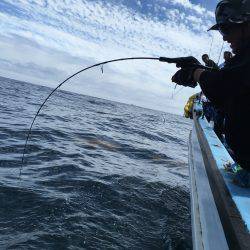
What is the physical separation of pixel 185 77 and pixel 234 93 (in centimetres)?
61

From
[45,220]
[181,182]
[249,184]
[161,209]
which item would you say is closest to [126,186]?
[161,209]

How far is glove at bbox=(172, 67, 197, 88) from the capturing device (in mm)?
2996

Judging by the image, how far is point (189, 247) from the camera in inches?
195

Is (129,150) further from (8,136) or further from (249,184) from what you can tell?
(249,184)

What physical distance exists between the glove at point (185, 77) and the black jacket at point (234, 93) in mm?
239

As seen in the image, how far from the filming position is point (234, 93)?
2.54 meters

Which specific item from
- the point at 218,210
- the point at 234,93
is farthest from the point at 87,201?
the point at 234,93

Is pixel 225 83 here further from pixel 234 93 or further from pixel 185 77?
pixel 185 77

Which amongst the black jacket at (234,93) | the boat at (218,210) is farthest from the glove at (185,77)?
the boat at (218,210)

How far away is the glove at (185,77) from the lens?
300cm

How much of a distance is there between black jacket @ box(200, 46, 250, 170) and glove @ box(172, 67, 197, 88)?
0.79 ft

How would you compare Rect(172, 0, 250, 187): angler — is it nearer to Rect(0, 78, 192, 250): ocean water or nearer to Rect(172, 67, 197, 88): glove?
Rect(172, 67, 197, 88): glove

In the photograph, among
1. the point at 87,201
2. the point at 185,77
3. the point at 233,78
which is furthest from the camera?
the point at 87,201

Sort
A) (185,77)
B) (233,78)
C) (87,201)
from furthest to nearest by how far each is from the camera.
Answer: (87,201) < (185,77) < (233,78)
